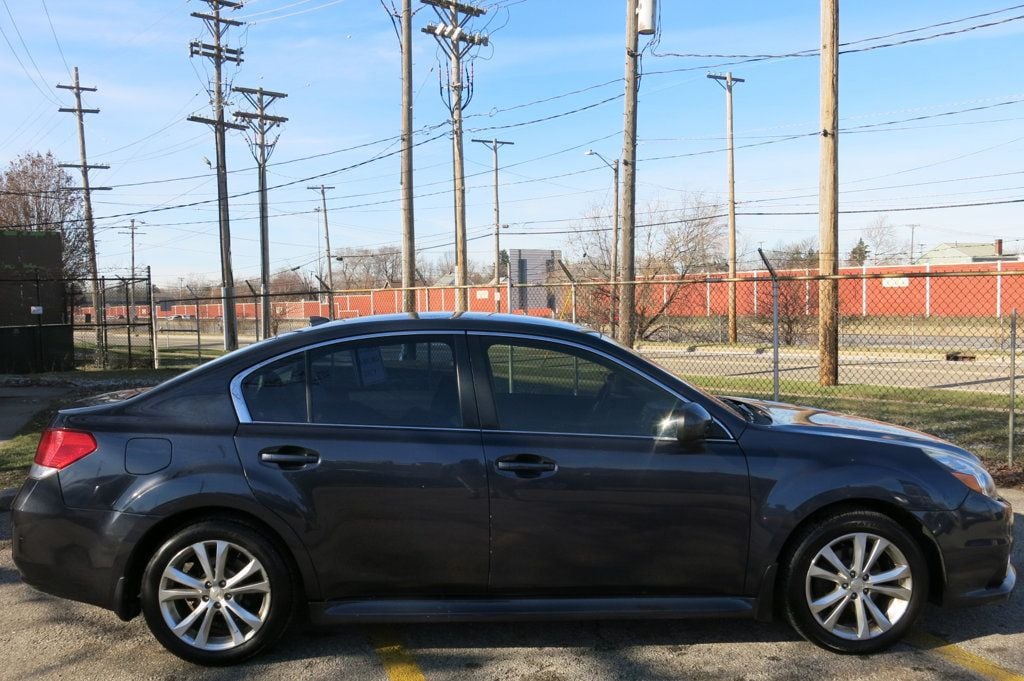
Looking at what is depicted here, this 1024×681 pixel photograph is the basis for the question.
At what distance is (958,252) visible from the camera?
241 ft

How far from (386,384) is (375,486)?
0.51 metres

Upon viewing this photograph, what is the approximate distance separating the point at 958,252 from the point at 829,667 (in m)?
80.5

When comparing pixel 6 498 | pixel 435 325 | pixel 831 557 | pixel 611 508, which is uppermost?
pixel 435 325

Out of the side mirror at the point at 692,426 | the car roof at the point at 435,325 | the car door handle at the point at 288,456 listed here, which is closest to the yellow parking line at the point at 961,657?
the side mirror at the point at 692,426

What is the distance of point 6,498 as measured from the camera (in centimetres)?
653

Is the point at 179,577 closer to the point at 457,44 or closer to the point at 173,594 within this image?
the point at 173,594

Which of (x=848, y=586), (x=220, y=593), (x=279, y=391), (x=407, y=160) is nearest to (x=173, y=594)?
(x=220, y=593)

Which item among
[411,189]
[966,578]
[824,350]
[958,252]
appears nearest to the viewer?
[966,578]

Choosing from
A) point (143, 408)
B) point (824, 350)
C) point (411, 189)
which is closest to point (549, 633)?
point (143, 408)

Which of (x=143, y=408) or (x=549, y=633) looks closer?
(x=143, y=408)

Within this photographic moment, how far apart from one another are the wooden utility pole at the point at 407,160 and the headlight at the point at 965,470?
46.7ft

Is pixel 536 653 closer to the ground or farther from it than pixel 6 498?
closer to the ground

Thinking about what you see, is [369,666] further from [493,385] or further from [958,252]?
[958,252]

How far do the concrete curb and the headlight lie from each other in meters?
6.49
